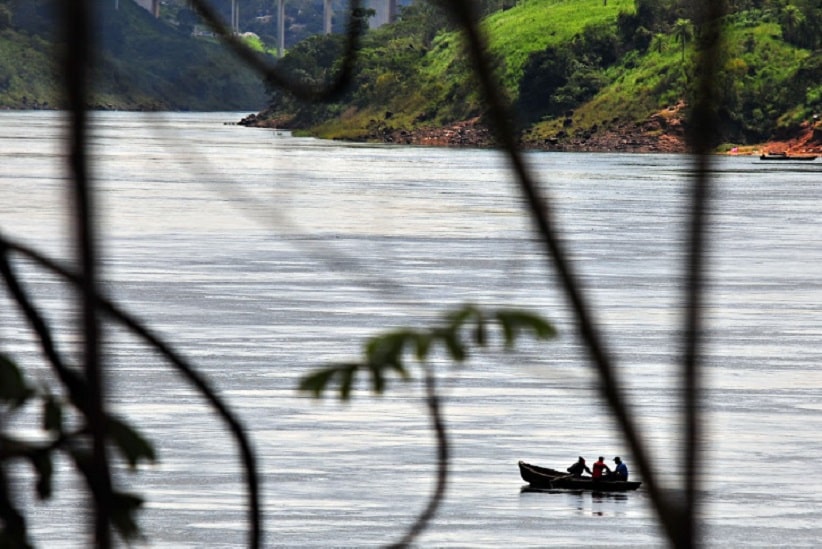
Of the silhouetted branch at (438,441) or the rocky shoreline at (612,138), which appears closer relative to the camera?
the silhouetted branch at (438,441)

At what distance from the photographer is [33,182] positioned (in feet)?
250

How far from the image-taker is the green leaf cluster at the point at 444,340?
6.08 feet

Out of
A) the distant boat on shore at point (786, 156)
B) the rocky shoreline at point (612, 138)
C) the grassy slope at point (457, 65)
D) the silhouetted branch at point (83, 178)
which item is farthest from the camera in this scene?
the grassy slope at point (457, 65)

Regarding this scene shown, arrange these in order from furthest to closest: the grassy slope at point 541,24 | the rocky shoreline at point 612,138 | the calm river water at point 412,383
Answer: the grassy slope at point 541,24, the rocky shoreline at point 612,138, the calm river water at point 412,383

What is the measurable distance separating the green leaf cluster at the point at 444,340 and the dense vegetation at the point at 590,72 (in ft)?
342

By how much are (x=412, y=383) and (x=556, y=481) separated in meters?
14.7

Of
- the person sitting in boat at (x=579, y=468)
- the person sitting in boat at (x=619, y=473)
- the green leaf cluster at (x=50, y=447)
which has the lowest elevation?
the person sitting in boat at (x=619, y=473)

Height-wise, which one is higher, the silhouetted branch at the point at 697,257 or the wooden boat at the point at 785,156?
the silhouetted branch at the point at 697,257

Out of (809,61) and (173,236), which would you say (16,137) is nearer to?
(809,61)

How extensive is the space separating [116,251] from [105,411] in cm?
4657

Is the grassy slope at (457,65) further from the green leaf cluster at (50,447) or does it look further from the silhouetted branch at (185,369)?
the silhouetted branch at (185,369)

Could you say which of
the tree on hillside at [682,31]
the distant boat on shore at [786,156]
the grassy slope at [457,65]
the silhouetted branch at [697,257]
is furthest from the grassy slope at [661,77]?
the silhouetted branch at [697,257]

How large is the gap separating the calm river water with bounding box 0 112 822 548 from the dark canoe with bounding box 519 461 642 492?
257 mm

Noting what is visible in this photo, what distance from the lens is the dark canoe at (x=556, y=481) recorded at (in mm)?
20922
